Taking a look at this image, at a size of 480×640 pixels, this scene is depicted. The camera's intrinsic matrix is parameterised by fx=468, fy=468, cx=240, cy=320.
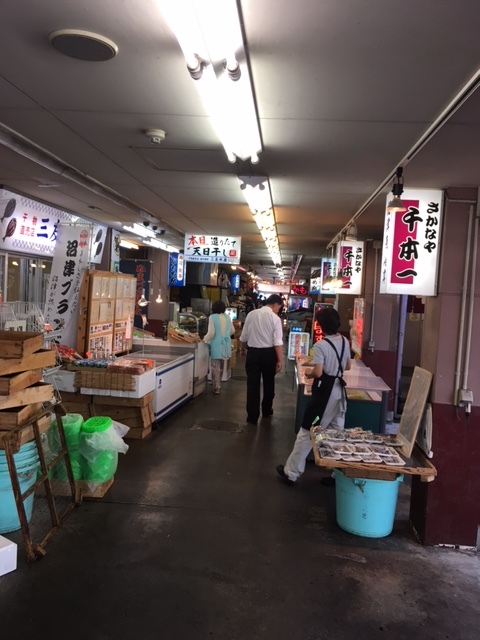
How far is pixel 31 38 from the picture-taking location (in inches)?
108

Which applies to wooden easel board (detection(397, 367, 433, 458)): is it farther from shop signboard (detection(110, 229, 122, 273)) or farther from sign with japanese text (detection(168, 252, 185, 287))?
sign with japanese text (detection(168, 252, 185, 287))

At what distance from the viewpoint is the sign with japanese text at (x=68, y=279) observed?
26.5 feet

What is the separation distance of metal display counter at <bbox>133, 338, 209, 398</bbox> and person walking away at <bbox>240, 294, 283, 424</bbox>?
1.79 metres

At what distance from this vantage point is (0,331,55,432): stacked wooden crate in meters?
4.09

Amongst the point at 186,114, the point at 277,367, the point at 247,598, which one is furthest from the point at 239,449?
the point at 186,114

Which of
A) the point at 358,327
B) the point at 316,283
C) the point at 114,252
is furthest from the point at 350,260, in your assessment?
the point at 316,283

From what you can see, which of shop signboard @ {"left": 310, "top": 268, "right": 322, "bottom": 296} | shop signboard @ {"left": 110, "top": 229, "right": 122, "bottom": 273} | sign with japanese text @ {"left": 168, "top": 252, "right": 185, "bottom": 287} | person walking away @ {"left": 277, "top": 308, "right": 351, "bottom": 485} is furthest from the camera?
shop signboard @ {"left": 310, "top": 268, "right": 322, "bottom": 296}

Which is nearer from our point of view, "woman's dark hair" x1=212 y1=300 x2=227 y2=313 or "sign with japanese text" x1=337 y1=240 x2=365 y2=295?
"sign with japanese text" x1=337 y1=240 x2=365 y2=295

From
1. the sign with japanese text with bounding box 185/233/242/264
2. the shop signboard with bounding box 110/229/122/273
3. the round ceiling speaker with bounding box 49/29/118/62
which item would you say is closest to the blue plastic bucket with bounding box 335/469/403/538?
the round ceiling speaker with bounding box 49/29/118/62

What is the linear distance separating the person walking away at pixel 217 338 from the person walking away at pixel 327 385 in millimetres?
4997

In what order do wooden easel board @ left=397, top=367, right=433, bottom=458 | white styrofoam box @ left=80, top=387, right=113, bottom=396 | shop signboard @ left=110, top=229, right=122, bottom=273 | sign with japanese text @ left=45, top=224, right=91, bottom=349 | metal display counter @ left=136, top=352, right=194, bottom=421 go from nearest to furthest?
wooden easel board @ left=397, top=367, right=433, bottom=458 < white styrofoam box @ left=80, top=387, right=113, bottom=396 < metal display counter @ left=136, top=352, right=194, bottom=421 < sign with japanese text @ left=45, top=224, right=91, bottom=349 < shop signboard @ left=110, top=229, right=122, bottom=273

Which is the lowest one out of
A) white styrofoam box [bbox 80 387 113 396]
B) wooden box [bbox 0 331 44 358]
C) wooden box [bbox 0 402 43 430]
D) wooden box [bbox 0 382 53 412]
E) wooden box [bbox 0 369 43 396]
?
white styrofoam box [bbox 80 387 113 396]

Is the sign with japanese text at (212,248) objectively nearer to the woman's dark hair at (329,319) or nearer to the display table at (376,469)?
the woman's dark hair at (329,319)

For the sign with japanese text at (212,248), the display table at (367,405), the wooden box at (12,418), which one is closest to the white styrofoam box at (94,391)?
the wooden box at (12,418)
